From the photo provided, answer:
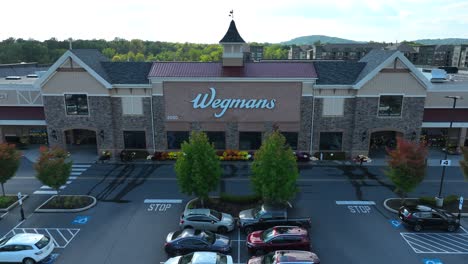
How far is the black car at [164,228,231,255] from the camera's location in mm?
20203

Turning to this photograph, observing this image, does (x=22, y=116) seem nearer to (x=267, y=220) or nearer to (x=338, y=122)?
(x=267, y=220)

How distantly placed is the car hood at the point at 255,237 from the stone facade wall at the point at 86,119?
23811 mm

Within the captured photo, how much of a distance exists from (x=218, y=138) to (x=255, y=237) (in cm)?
1914

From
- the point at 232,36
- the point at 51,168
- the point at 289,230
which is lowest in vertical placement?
the point at 289,230

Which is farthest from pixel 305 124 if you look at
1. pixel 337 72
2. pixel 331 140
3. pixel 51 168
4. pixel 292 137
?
pixel 51 168

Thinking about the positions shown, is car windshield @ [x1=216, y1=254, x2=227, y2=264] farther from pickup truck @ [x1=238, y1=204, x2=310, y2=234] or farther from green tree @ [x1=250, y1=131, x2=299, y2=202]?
green tree @ [x1=250, y1=131, x2=299, y2=202]

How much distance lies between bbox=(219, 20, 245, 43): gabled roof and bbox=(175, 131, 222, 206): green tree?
55.7ft

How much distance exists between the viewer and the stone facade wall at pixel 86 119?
37625 millimetres

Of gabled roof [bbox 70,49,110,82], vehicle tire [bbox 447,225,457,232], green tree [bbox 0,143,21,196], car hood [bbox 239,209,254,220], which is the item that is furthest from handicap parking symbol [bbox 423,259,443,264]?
gabled roof [bbox 70,49,110,82]

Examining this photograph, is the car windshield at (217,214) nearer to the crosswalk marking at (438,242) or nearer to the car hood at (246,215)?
the car hood at (246,215)

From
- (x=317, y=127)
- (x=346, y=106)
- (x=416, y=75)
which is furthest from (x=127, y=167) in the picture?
(x=416, y=75)

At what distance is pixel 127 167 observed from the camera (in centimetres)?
3625

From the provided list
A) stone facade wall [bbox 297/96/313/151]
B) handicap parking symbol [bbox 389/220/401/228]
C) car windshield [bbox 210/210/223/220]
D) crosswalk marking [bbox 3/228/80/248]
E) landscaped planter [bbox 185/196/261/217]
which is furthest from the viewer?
stone facade wall [bbox 297/96/313/151]

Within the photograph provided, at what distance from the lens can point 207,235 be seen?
68.7 feet
